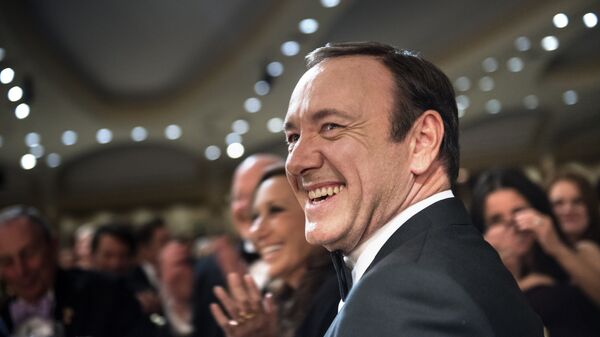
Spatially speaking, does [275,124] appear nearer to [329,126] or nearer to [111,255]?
[111,255]

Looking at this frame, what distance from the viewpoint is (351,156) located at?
1016mm

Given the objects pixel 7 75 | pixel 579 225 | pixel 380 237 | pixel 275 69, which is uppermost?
pixel 7 75

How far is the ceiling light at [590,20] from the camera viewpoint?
2324mm

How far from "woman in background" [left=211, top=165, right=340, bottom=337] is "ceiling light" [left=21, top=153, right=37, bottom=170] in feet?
7.57

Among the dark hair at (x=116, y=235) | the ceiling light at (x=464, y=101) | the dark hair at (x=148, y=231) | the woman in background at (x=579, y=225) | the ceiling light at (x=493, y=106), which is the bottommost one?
the woman in background at (x=579, y=225)

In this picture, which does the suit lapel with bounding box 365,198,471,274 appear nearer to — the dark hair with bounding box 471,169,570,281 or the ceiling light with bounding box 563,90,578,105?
the dark hair with bounding box 471,169,570,281

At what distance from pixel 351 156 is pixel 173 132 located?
3031mm

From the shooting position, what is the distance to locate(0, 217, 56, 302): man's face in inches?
84.2

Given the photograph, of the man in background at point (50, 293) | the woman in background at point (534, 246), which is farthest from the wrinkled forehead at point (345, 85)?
the man in background at point (50, 293)

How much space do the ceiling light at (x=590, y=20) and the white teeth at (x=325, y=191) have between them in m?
1.61

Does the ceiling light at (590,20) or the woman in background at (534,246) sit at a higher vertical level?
the ceiling light at (590,20)

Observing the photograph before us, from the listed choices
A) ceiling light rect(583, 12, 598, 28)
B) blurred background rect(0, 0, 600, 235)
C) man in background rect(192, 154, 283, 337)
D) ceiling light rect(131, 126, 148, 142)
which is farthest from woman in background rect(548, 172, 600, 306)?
ceiling light rect(131, 126, 148, 142)

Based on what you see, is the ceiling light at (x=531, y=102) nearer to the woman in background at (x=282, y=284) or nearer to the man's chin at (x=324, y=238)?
the woman in background at (x=282, y=284)

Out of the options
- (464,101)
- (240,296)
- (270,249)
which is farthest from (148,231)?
(240,296)
